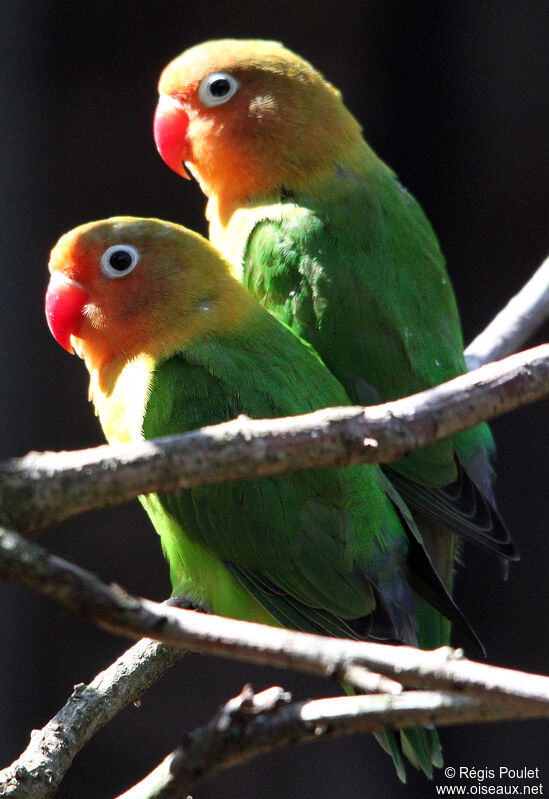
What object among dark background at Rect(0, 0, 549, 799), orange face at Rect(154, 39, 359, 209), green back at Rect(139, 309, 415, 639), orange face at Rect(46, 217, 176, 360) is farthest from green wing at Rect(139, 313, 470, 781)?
dark background at Rect(0, 0, 549, 799)

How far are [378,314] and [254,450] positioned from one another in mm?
1163

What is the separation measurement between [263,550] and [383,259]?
2.39 feet

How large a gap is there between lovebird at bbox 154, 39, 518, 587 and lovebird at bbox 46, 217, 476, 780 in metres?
0.15

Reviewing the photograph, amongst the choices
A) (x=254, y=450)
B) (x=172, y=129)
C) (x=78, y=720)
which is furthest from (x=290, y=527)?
(x=172, y=129)

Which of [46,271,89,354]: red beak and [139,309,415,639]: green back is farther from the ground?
[46,271,89,354]: red beak

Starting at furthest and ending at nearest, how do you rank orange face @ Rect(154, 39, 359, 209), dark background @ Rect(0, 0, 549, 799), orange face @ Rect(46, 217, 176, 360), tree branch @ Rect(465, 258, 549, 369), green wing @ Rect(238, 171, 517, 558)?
dark background @ Rect(0, 0, 549, 799), tree branch @ Rect(465, 258, 549, 369), orange face @ Rect(154, 39, 359, 209), green wing @ Rect(238, 171, 517, 558), orange face @ Rect(46, 217, 176, 360)

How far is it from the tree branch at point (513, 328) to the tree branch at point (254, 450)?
129 centimetres

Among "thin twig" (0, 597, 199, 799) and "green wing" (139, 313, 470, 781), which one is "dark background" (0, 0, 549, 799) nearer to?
"green wing" (139, 313, 470, 781)

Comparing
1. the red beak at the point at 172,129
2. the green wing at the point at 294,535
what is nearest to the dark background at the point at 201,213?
the red beak at the point at 172,129

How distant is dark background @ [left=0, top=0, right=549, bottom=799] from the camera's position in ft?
11.6

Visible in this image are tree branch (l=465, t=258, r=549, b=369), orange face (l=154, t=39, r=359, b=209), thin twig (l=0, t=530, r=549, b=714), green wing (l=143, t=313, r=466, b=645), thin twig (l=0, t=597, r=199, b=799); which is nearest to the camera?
thin twig (l=0, t=530, r=549, b=714)

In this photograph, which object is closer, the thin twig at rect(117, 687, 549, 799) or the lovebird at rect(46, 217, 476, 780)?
the thin twig at rect(117, 687, 549, 799)

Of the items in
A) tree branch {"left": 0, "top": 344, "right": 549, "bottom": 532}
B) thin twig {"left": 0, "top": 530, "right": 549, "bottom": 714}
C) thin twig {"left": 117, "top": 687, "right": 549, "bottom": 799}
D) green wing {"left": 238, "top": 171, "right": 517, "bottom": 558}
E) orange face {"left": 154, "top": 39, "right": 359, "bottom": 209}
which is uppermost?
orange face {"left": 154, "top": 39, "right": 359, "bottom": 209}

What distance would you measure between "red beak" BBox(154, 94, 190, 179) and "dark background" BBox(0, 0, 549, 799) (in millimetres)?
1202
